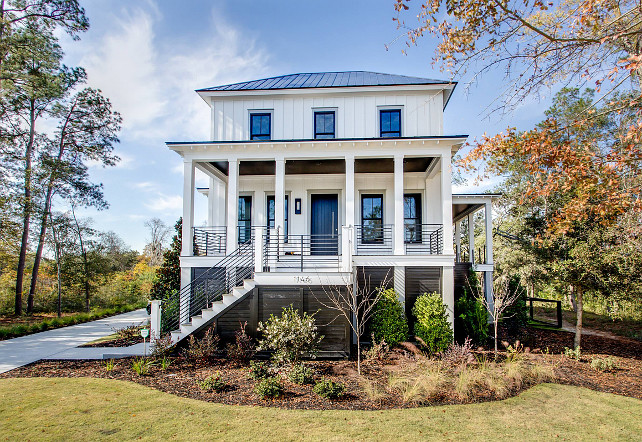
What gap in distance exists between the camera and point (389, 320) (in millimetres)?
9641

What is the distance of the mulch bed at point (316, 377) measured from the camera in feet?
20.7

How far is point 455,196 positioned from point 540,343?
595cm

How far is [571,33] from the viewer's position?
258 inches

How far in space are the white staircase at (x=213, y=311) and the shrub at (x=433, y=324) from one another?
4810 mm

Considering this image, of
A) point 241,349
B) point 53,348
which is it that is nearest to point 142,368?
point 241,349

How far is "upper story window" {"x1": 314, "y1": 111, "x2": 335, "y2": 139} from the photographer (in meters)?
13.2

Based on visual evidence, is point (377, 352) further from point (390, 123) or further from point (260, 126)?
point (260, 126)

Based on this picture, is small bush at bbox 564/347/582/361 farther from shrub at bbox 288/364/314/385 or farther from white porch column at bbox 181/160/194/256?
white porch column at bbox 181/160/194/256

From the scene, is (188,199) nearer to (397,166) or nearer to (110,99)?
(397,166)

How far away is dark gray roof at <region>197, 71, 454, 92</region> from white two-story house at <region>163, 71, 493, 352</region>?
0.08m

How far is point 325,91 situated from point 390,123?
278 centimetres

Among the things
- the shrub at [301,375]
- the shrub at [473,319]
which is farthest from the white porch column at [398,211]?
the shrub at [301,375]

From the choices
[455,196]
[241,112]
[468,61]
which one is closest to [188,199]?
[241,112]

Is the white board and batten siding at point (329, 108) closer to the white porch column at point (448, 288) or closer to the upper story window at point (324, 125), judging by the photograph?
the upper story window at point (324, 125)
